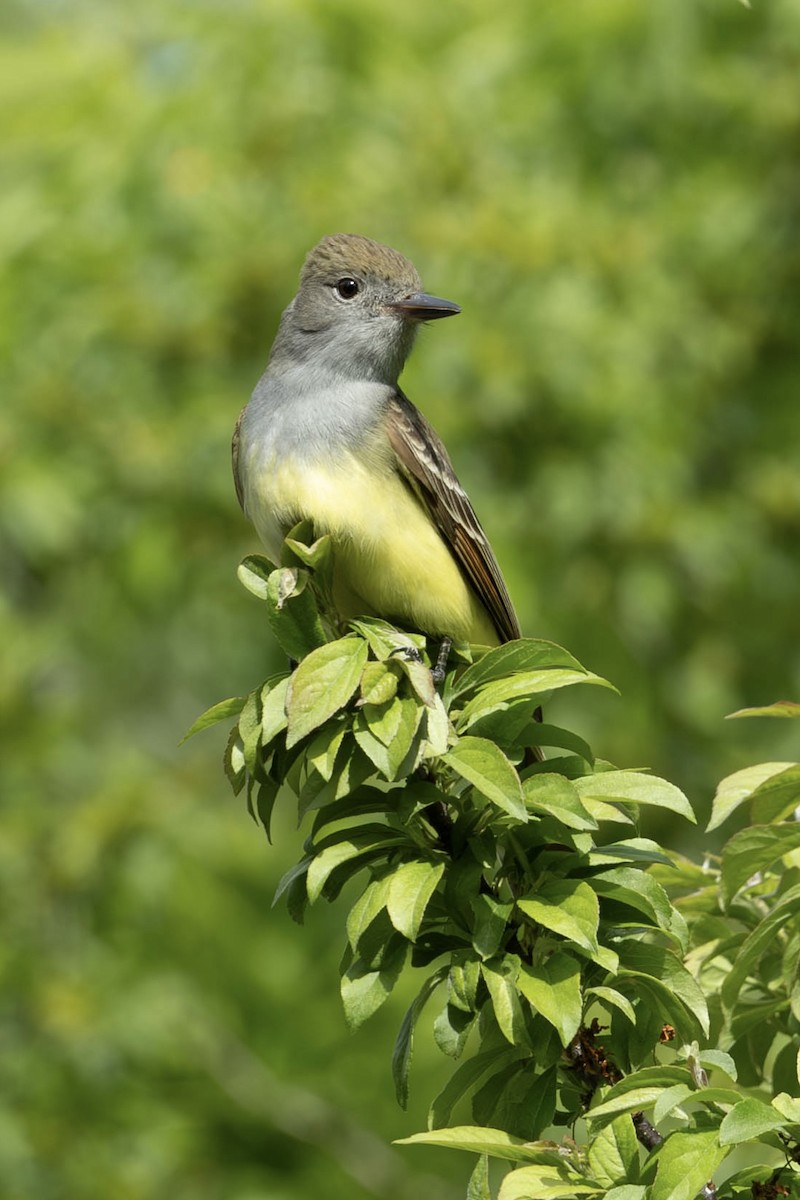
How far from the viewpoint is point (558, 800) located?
218cm

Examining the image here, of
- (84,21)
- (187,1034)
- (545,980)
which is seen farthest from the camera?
(84,21)

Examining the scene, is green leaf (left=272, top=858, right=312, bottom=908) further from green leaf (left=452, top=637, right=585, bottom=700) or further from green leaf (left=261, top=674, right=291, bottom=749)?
green leaf (left=452, top=637, right=585, bottom=700)

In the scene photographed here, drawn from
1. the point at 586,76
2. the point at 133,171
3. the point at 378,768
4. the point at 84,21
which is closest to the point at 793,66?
the point at 586,76

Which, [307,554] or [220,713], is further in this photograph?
[307,554]

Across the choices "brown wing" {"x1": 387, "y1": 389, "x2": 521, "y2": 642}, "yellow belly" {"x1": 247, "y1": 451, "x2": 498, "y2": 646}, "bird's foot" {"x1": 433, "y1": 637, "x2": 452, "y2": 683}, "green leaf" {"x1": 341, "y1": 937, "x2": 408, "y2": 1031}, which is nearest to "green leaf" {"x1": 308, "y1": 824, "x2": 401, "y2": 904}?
"green leaf" {"x1": 341, "y1": 937, "x2": 408, "y2": 1031}

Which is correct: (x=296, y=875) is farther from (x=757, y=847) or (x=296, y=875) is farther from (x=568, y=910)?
(x=757, y=847)

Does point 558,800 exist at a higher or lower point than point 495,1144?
higher

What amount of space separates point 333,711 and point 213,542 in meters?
5.24

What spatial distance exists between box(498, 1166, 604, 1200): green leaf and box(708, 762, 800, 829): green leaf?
661 millimetres

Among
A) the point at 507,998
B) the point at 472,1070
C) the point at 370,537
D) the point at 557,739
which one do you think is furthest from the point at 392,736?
the point at 370,537

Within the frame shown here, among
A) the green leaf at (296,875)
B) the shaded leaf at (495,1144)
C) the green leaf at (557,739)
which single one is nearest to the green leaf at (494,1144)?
the shaded leaf at (495,1144)

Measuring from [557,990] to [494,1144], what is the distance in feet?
0.72

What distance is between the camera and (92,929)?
735 centimetres

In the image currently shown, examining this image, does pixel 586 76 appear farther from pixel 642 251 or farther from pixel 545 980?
pixel 545 980
